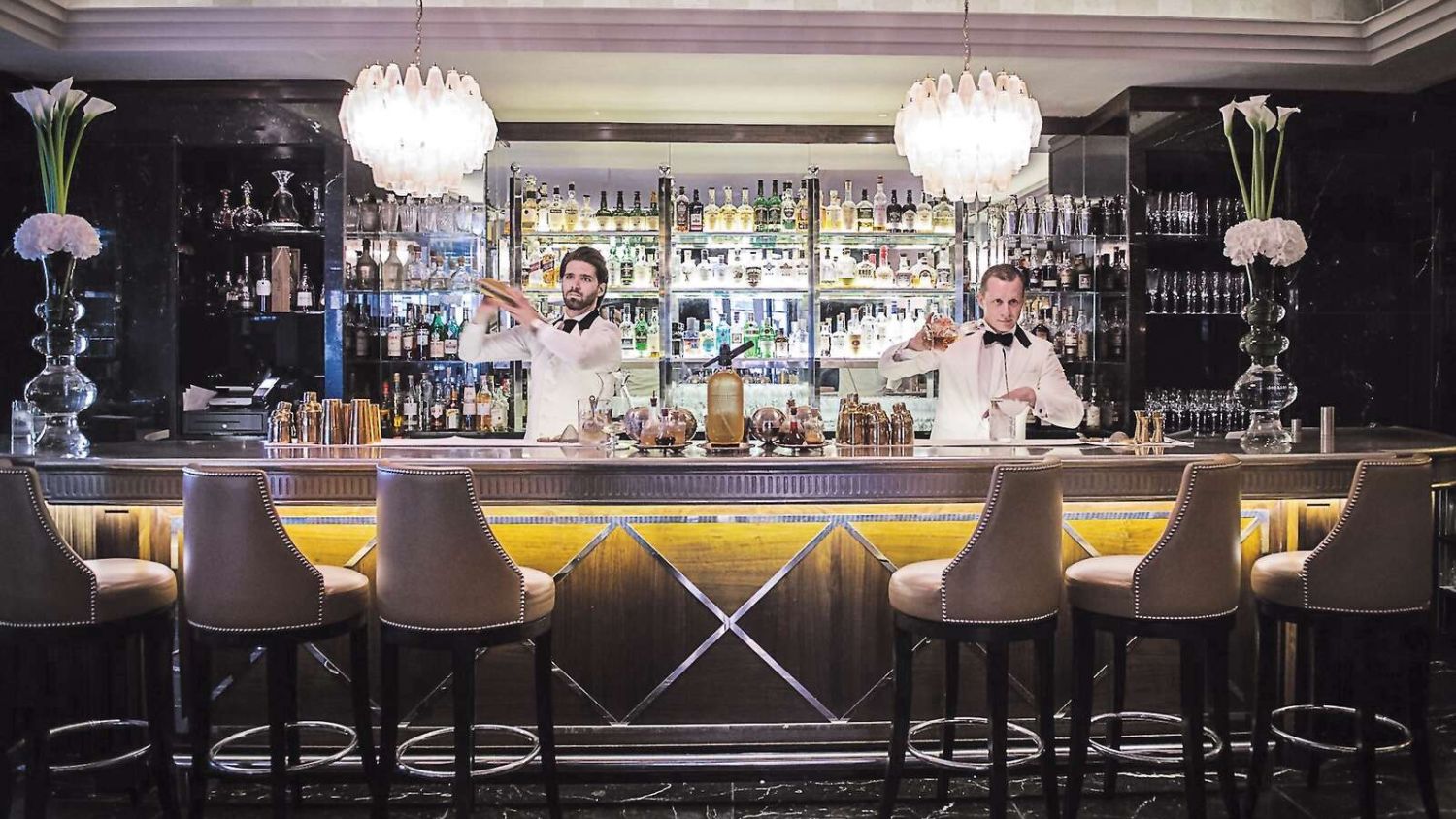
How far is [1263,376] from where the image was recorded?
4035 millimetres

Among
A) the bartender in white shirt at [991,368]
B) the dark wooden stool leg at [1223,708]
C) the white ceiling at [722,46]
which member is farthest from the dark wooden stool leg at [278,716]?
the white ceiling at [722,46]

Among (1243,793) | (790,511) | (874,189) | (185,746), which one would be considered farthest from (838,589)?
(874,189)

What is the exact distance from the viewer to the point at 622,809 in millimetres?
3518

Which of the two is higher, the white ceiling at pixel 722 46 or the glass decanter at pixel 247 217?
the white ceiling at pixel 722 46

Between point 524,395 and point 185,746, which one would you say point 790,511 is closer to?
point 185,746

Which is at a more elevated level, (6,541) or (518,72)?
(518,72)

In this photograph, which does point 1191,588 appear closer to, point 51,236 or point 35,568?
point 35,568

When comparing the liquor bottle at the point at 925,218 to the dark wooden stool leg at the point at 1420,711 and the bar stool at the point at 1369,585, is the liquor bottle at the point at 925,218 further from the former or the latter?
the dark wooden stool leg at the point at 1420,711

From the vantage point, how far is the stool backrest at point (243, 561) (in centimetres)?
295

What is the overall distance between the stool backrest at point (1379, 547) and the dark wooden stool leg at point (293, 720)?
2.82 meters

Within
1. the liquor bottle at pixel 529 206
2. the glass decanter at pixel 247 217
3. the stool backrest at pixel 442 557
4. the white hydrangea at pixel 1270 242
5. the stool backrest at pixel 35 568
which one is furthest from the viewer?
the liquor bottle at pixel 529 206

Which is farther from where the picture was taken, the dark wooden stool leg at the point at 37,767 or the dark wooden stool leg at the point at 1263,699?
the dark wooden stool leg at the point at 1263,699

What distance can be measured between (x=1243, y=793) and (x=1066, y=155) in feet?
12.9

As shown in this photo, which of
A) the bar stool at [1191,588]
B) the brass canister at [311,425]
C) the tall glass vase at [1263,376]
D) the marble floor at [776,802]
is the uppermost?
the tall glass vase at [1263,376]
